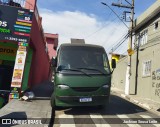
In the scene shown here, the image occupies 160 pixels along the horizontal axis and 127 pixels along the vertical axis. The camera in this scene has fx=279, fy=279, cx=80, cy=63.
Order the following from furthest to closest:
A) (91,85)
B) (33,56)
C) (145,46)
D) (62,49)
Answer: (145,46), (33,56), (62,49), (91,85)

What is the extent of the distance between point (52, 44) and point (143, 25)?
25.1 m

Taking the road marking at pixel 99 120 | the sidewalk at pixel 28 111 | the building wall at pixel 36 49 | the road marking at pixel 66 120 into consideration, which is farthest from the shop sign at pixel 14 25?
the road marking at pixel 99 120

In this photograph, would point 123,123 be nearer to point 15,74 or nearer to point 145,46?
point 15,74

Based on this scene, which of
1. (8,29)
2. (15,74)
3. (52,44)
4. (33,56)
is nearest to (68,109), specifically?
(15,74)

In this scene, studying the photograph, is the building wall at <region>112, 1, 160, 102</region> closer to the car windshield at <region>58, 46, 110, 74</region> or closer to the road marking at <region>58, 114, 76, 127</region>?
the car windshield at <region>58, 46, 110, 74</region>

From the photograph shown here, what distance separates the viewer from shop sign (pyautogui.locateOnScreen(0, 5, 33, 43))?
42.4 feet

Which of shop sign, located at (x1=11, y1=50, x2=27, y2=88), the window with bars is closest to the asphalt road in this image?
shop sign, located at (x1=11, y1=50, x2=27, y2=88)

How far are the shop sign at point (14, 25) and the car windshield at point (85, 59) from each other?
275 cm

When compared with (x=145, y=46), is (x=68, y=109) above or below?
below

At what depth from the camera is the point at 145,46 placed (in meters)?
20.8

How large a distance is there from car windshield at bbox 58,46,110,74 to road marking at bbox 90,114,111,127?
162cm

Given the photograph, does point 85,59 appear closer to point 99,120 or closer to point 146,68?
point 99,120

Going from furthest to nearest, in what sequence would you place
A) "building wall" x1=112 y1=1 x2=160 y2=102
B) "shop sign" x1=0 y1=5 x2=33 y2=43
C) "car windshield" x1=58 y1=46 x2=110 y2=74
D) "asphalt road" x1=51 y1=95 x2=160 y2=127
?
"building wall" x1=112 y1=1 x2=160 y2=102, "shop sign" x1=0 y1=5 x2=33 y2=43, "car windshield" x1=58 y1=46 x2=110 y2=74, "asphalt road" x1=51 y1=95 x2=160 y2=127

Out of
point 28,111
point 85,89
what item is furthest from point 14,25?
point 85,89
